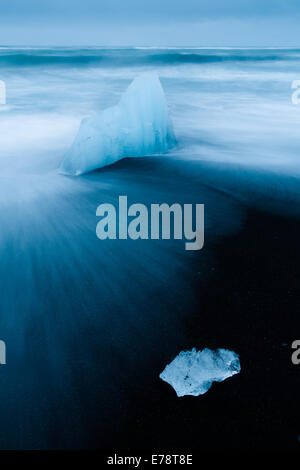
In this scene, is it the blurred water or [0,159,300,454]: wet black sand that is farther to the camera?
the blurred water

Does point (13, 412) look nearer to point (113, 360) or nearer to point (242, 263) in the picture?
point (113, 360)

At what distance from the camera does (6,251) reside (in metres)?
2.14

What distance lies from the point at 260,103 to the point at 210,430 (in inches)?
366

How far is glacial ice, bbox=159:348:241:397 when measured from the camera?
126 cm

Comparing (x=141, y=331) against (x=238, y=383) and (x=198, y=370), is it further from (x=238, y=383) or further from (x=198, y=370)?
(x=238, y=383)

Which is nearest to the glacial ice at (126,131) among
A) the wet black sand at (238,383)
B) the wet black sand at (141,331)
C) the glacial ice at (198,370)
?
the wet black sand at (141,331)

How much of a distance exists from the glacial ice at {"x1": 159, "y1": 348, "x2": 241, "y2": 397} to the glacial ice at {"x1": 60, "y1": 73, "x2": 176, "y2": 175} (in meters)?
2.53

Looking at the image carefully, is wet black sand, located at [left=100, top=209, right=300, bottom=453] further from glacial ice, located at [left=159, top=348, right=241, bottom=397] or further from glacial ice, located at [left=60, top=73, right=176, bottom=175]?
glacial ice, located at [left=60, top=73, right=176, bottom=175]

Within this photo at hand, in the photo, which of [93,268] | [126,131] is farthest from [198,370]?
[126,131]

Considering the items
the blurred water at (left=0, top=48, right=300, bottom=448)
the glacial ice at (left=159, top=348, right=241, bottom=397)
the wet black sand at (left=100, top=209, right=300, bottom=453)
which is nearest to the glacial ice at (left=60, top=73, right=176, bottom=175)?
the blurred water at (left=0, top=48, right=300, bottom=448)

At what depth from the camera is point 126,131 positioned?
3.60 meters

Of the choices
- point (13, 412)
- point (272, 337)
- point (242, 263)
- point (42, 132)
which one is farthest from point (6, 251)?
point (42, 132)

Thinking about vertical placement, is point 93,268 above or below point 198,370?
above

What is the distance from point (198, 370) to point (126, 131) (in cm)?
293
